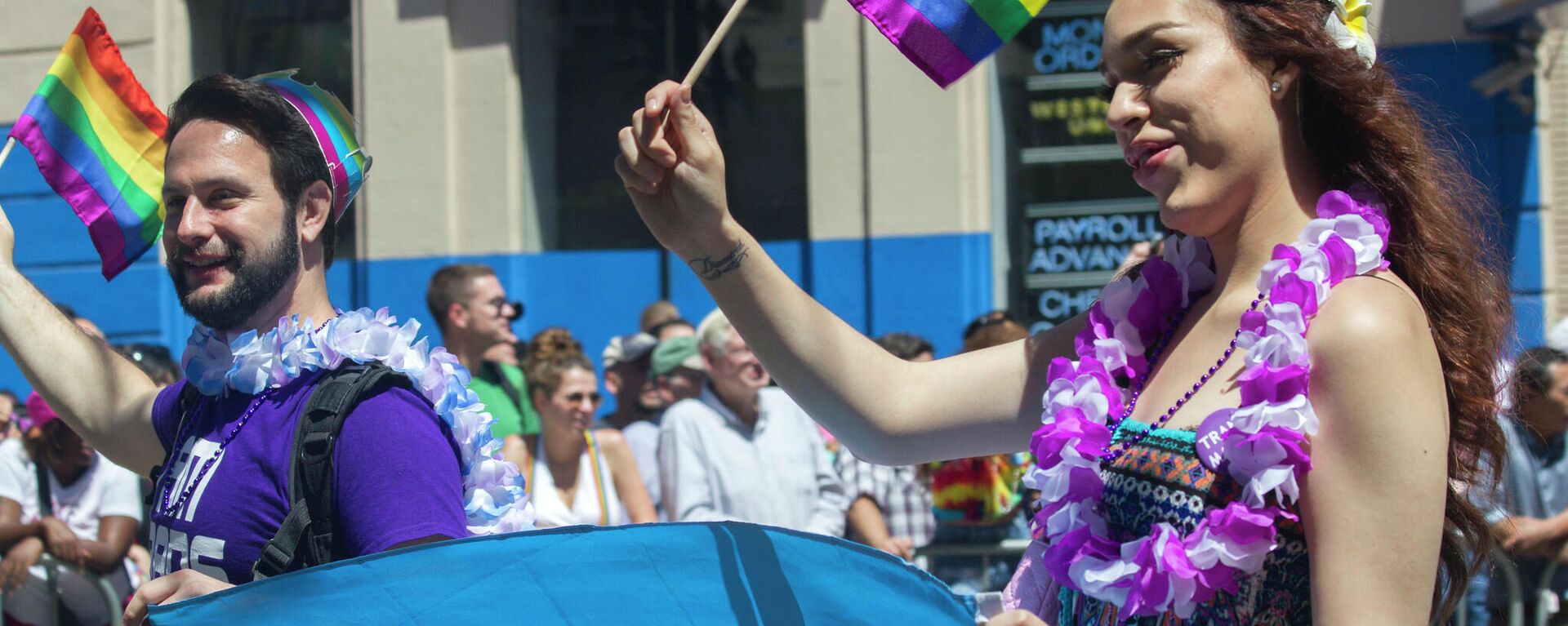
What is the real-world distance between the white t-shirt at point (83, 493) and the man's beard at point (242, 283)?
12.2 feet

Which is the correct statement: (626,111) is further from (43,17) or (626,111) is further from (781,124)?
(43,17)

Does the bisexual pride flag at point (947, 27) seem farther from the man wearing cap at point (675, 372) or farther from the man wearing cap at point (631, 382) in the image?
the man wearing cap at point (631, 382)

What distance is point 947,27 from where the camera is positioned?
2479mm

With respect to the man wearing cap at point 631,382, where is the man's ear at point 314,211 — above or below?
above

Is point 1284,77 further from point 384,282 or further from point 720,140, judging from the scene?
point 384,282

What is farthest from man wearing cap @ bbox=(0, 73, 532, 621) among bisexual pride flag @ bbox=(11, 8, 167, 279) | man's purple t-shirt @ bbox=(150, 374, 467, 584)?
bisexual pride flag @ bbox=(11, 8, 167, 279)

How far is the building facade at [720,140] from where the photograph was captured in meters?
8.88

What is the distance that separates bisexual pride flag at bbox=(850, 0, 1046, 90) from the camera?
246 centimetres

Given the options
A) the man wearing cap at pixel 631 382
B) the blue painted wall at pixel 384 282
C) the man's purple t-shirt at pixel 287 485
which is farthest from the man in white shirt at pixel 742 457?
the man's purple t-shirt at pixel 287 485

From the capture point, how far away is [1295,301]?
1849 mm

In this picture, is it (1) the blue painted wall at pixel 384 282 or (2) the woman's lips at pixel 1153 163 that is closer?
(2) the woman's lips at pixel 1153 163

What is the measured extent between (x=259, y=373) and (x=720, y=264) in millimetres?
845

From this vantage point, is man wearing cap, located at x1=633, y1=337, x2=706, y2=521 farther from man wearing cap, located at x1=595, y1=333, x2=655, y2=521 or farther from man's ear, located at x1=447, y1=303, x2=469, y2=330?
man's ear, located at x1=447, y1=303, x2=469, y2=330

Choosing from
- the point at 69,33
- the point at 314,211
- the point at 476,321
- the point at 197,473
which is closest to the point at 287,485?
the point at 197,473
